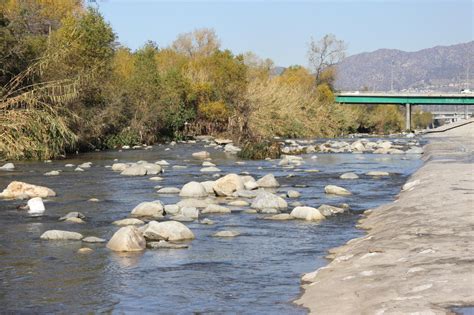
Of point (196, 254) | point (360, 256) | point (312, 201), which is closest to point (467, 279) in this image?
point (360, 256)

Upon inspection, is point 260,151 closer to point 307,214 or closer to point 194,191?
point 194,191

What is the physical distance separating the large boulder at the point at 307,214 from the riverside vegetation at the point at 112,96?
366 inches

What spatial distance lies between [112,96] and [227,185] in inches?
1104

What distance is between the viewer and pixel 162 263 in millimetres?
12430

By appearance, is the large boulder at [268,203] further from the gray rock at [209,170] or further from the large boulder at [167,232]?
the gray rock at [209,170]

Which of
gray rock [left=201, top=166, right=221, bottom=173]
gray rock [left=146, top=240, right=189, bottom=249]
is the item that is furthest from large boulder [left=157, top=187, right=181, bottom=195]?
gray rock [left=146, top=240, right=189, bottom=249]

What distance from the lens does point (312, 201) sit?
68.3 feet

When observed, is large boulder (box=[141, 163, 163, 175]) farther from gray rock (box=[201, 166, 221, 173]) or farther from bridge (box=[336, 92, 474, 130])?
bridge (box=[336, 92, 474, 130])

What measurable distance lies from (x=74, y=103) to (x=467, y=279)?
36.3m

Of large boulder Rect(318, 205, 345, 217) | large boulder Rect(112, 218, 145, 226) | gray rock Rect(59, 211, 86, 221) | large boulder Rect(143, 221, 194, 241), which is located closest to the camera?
large boulder Rect(143, 221, 194, 241)

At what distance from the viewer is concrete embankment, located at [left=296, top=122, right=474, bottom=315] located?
870cm

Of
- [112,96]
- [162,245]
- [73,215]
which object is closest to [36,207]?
[73,215]

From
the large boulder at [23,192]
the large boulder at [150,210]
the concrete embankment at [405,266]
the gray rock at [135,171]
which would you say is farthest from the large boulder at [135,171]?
the concrete embankment at [405,266]

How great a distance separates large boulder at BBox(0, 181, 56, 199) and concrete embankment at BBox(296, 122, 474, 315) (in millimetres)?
10130
